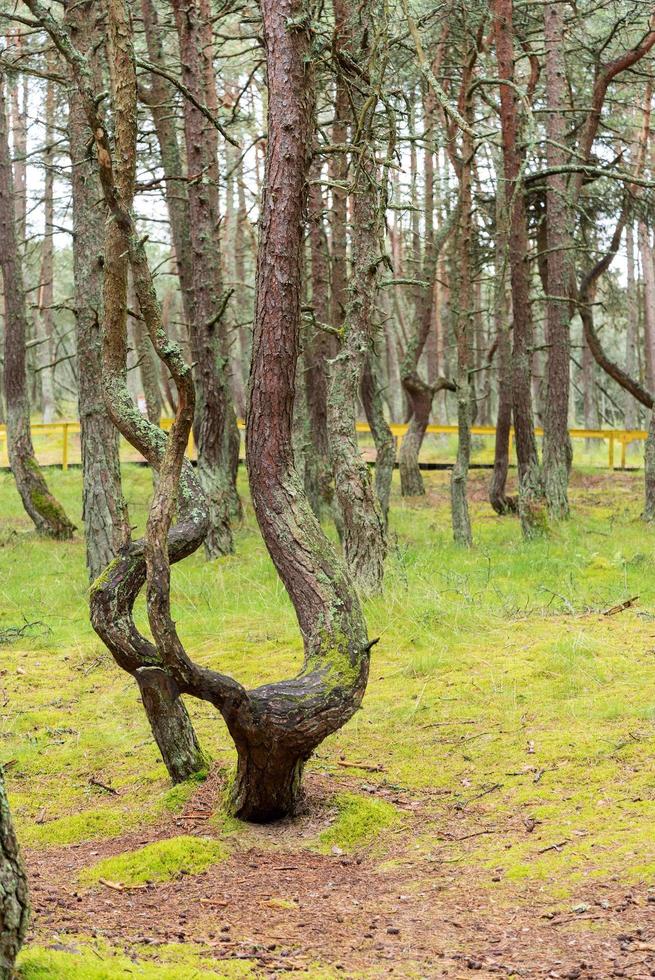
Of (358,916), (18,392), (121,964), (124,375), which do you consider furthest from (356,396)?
(18,392)

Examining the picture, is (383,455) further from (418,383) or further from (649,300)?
(649,300)

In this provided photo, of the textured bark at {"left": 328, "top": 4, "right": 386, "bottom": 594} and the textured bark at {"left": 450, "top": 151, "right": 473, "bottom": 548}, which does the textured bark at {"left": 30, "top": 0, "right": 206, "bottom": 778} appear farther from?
the textured bark at {"left": 450, "top": 151, "right": 473, "bottom": 548}

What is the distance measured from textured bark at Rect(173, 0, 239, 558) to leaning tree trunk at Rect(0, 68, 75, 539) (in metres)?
3.00

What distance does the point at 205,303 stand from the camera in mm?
14211

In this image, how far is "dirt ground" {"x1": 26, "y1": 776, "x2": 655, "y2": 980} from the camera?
3.63 metres

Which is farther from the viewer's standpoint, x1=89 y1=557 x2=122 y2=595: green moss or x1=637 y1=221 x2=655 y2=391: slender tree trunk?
x1=637 y1=221 x2=655 y2=391: slender tree trunk

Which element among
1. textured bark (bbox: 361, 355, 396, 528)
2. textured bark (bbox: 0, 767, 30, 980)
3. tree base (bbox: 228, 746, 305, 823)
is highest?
textured bark (bbox: 361, 355, 396, 528)

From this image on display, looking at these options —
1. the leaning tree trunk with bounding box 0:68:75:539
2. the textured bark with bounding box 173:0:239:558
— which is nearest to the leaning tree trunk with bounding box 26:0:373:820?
the textured bark with bounding box 173:0:239:558

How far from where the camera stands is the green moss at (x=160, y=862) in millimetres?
4770

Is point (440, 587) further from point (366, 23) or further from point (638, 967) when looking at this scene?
point (638, 967)

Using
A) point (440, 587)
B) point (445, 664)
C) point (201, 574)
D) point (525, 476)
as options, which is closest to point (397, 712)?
point (445, 664)

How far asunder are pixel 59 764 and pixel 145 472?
54.6ft

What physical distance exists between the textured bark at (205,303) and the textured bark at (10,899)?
10.6 m

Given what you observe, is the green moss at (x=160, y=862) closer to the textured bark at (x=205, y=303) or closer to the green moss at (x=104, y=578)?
the green moss at (x=104, y=578)
